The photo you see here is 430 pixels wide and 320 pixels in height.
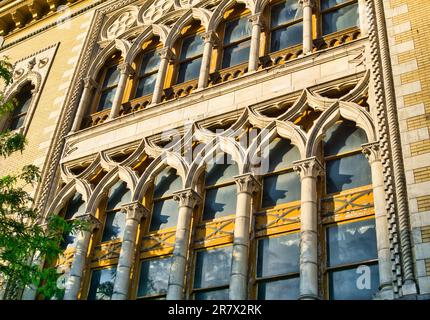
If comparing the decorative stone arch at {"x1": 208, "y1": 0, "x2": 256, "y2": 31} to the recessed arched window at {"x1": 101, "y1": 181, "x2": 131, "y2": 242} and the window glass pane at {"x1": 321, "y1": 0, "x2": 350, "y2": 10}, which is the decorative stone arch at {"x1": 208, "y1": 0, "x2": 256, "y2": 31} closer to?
the window glass pane at {"x1": 321, "y1": 0, "x2": 350, "y2": 10}

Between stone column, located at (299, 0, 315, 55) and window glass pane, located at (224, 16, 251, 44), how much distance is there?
1538 millimetres

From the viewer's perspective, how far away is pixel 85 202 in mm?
14344

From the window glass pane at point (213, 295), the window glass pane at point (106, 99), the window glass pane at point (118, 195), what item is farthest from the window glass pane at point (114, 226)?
the window glass pane at point (106, 99)

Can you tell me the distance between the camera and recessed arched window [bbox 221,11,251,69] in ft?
50.0

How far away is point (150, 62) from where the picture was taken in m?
16.9

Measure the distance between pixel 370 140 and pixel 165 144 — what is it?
15.4 feet

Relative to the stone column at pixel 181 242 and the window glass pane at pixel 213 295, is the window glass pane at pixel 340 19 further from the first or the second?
the window glass pane at pixel 213 295

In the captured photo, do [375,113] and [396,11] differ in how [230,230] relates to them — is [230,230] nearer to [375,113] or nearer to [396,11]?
[375,113]

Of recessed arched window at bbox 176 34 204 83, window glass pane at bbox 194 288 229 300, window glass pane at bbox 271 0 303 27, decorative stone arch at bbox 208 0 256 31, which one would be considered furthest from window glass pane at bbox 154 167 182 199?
window glass pane at bbox 271 0 303 27

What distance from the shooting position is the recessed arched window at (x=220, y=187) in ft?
41.2

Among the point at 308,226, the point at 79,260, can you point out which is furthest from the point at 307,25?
the point at 79,260

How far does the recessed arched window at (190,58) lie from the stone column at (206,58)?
1.42 ft

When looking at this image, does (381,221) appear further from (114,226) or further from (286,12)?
(286,12)
